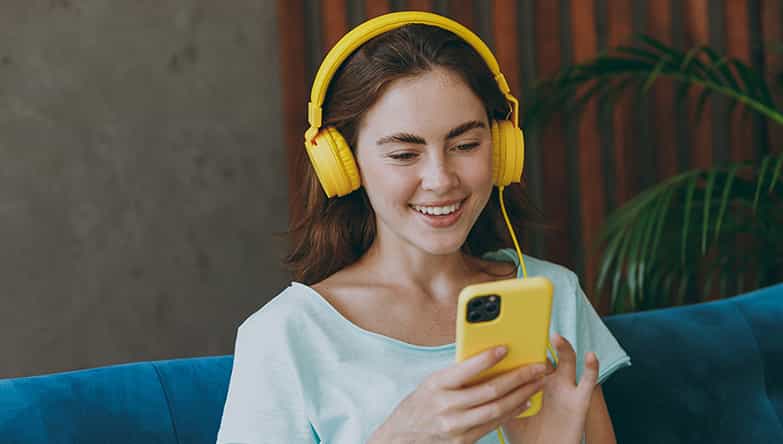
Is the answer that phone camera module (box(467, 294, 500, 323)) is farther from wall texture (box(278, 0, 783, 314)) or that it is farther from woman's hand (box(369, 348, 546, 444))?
wall texture (box(278, 0, 783, 314))

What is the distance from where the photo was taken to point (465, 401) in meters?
1.02

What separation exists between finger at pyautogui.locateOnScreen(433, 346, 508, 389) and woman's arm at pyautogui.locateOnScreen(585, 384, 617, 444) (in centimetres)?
39

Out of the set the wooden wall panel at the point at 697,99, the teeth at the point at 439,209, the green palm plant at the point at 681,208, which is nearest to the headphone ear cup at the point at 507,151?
the teeth at the point at 439,209

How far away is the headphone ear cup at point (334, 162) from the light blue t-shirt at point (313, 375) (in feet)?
0.50

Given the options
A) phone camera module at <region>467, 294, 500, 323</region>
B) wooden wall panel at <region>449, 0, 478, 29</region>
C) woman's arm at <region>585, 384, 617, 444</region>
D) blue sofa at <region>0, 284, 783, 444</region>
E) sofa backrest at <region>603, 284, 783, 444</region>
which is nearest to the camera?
phone camera module at <region>467, 294, 500, 323</region>

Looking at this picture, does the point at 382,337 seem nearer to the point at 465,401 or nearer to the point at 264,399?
the point at 264,399

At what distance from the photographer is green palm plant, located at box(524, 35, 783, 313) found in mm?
2201

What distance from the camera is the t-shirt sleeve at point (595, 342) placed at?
1429mm

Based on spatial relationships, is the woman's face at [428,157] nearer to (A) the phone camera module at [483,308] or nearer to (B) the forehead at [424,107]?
(B) the forehead at [424,107]

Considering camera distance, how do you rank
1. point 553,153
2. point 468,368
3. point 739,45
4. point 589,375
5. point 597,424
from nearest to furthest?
1. point 468,368
2. point 589,375
3. point 597,424
4. point 553,153
5. point 739,45

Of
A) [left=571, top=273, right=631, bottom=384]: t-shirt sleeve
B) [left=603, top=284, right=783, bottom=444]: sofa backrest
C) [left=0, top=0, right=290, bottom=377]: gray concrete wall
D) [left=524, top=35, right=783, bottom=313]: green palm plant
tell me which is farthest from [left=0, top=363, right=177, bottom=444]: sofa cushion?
[left=524, top=35, right=783, bottom=313]: green palm plant

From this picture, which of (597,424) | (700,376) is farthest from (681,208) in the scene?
(597,424)

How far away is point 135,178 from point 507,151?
121 centimetres

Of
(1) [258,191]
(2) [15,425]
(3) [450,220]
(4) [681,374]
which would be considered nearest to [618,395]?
(4) [681,374]
